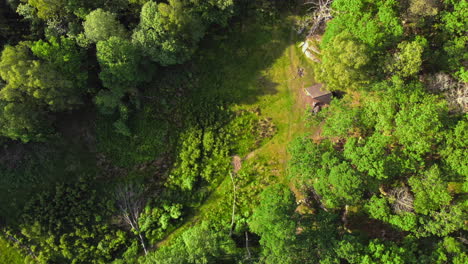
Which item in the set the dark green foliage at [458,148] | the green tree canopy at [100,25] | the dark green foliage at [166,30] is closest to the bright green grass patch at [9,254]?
the green tree canopy at [100,25]

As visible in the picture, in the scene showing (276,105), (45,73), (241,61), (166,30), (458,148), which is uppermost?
(166,30)

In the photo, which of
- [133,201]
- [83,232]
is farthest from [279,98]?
[83,232]

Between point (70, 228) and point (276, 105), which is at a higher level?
point (276, 105)

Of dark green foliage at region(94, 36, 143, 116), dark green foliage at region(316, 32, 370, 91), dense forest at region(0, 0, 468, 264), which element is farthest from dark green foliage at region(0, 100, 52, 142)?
dark green foliage at region(316, 32, 370, 91)

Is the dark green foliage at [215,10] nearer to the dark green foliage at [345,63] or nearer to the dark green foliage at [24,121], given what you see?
the dark green foliage at [345,63]

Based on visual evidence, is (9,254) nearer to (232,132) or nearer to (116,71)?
(116,71)

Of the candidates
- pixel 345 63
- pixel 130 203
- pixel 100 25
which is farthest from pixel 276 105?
pixel 100 25
